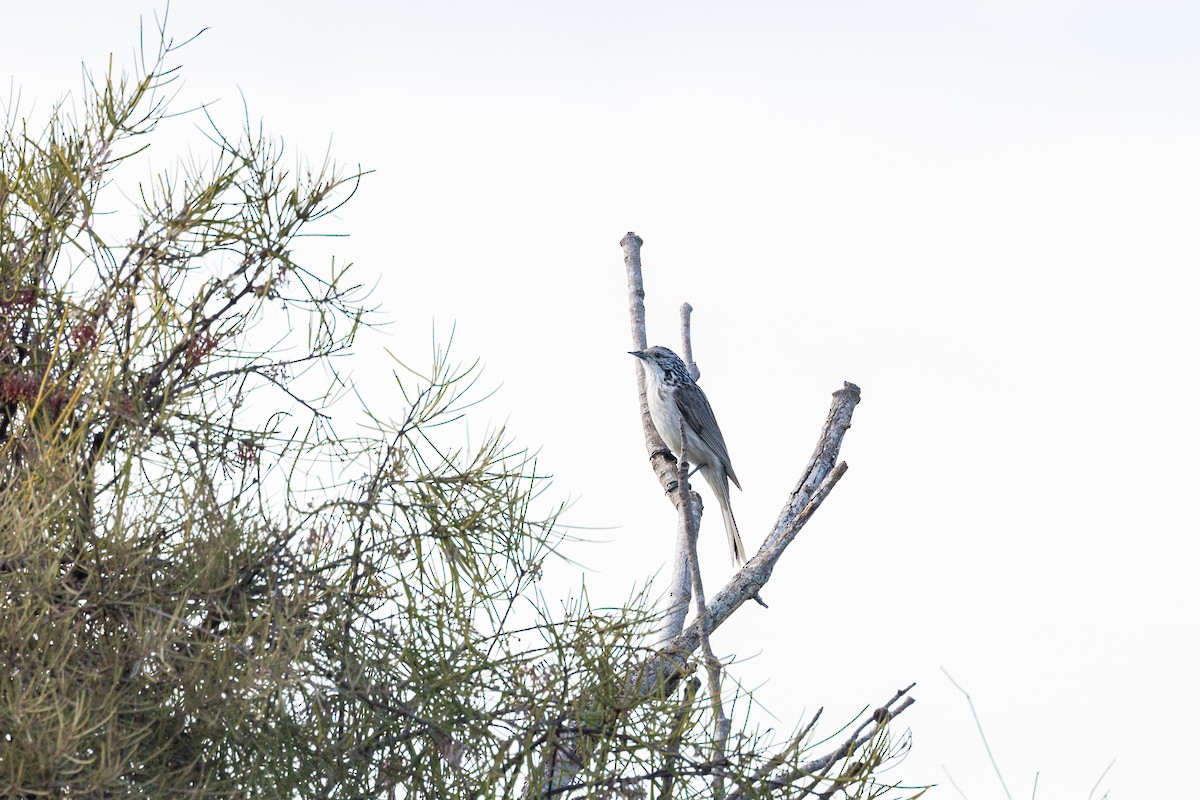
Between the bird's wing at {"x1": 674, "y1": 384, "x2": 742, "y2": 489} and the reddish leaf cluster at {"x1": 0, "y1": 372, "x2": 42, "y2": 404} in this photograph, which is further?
the bird's wing at {"x1": 674, "y1": 384, "x2": 742, "y2": 489}

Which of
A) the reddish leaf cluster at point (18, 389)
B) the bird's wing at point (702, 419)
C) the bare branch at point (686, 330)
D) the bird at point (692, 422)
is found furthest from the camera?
the bird's wing at point (702, 419)

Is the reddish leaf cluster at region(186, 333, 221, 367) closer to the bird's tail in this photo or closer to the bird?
the bird

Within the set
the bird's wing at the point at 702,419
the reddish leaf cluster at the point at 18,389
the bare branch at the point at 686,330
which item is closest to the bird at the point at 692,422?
the bird's wing at the point at 702,419

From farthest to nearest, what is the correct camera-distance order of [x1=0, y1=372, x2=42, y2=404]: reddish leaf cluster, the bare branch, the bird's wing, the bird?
the bird's wing
the bird
the bare branch
[x1=0, y1=372, x2=42, y2=404]: reddish leaf cluster

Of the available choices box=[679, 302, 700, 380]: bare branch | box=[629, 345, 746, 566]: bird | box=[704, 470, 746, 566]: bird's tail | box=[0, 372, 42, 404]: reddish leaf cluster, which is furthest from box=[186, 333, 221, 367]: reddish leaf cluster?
box=[704, 470, 746, 566]: bird's tail

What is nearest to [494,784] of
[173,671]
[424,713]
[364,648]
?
[424,713]

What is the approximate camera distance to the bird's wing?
7.90 metres

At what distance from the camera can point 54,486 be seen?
233cm

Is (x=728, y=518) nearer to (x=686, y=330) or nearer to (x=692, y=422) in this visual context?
(x=692, y=422)

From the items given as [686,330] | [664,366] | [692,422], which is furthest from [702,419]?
[686,330]

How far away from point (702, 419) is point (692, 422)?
124 mm

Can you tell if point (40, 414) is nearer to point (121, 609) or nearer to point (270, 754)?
point (121, 609)

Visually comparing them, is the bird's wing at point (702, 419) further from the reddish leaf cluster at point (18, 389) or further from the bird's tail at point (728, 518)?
the reddish leaf cluster at point (18, 389)

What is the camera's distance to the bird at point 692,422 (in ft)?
25.3
